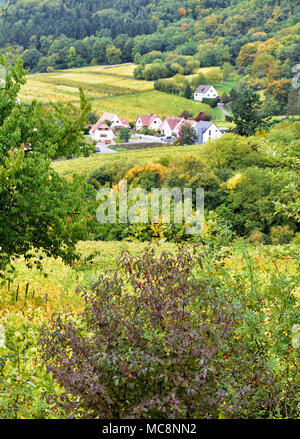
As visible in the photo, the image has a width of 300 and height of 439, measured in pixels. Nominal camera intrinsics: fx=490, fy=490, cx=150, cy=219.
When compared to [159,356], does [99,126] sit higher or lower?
higher

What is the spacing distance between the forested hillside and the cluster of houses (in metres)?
35.7

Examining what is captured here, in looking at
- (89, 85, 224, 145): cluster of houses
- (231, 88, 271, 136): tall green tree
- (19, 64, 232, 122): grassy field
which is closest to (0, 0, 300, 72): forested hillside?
(19, 64, 232, 122): grassy field

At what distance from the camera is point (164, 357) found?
3.47 metres

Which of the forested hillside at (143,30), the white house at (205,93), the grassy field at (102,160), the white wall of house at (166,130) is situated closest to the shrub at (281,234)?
the grassy field at (102,160)

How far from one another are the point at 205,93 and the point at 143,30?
52.2 metres

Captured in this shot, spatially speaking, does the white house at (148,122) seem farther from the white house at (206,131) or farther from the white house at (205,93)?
the white house at (205,93)

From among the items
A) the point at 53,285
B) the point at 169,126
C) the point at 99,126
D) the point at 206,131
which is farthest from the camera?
the point at 169,126

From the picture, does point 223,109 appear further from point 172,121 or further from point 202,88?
point 172,121

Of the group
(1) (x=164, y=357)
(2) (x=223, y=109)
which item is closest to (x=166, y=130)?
(2) (x=223, y=109)

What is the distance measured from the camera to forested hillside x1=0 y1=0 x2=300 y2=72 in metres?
102

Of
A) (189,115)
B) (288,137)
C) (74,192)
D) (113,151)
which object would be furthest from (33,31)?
(74,192)

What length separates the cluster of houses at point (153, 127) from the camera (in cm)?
6144

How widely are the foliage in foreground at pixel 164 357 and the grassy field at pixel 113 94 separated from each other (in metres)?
67.0

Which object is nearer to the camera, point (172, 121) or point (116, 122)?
point (116, 122)
